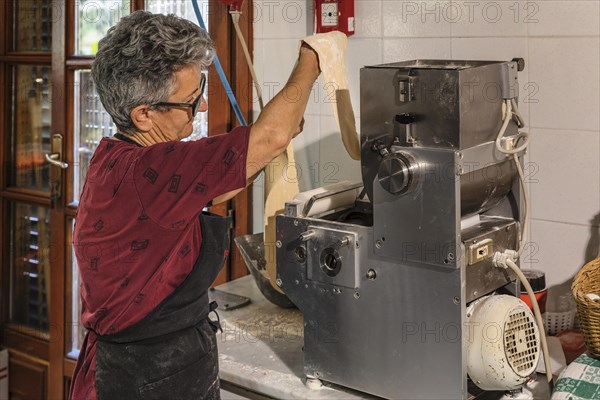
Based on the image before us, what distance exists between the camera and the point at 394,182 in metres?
1.59

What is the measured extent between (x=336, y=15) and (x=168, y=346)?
108 centimetres

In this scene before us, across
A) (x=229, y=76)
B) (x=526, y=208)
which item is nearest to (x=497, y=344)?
(x=526, y=208)

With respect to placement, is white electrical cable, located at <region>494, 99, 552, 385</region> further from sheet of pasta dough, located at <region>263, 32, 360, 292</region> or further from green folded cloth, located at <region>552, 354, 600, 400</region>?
sheet of pasta dough, located at <region>263, 32, 360, 292</region>

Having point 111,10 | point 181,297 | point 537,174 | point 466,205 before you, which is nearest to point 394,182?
point 466,205

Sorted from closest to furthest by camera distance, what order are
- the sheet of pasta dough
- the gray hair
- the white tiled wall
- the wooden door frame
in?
the gray hair, the sheet of pasta dough, the white tiled wall, the wooden door frame

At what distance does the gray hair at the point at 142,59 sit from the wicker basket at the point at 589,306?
0.88 meters

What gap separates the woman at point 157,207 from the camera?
144cm

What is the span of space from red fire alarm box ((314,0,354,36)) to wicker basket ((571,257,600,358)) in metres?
0.94

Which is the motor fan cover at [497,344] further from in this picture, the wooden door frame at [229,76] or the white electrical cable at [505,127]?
the wooden door frame at [229,76]

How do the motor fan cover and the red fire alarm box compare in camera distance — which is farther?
the red fire alarm box

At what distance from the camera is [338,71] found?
5.57ft

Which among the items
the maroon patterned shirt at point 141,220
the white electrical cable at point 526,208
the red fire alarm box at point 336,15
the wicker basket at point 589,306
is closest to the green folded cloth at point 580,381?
the wicker basket at point 589,306

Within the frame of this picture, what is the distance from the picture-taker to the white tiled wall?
195cm

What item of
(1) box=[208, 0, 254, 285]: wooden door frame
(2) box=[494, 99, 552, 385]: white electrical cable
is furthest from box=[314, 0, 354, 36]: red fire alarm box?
(2) box=[494, 99, 552, 385]: white electrical cable
